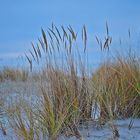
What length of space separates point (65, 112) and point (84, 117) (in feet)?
1.37

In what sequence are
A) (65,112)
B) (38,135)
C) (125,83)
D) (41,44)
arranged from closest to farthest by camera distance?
(38,135), (65,112), (41,44), (125,83)

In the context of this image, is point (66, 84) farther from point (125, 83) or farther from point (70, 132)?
point (125, 83)

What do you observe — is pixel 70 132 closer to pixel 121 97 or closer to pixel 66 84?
pixel 66 84

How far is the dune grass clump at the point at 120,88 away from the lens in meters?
3.41

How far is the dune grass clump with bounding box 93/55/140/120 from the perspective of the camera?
341cm

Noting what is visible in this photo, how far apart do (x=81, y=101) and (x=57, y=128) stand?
1.89 ft

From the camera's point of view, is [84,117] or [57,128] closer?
[57,128]

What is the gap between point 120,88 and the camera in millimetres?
3623

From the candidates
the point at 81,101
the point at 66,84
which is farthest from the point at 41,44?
the point at 81,101

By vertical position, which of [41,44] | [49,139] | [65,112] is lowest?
[49,139]

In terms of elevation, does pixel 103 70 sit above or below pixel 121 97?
above

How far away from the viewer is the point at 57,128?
2.83 m

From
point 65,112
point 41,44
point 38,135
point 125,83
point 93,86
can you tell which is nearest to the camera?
point 38,135

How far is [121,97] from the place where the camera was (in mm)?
3512
